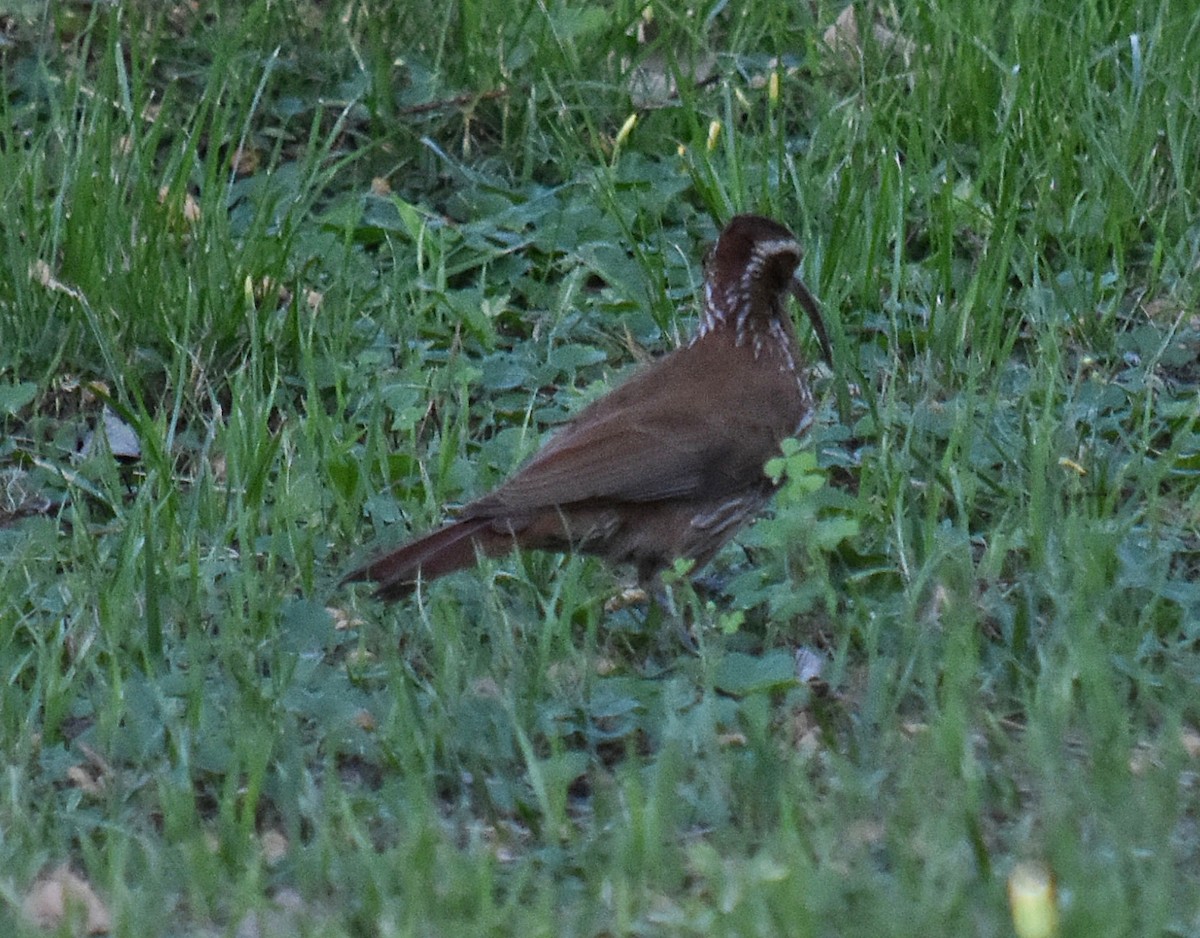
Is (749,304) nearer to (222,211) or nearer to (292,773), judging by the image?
(222,211)

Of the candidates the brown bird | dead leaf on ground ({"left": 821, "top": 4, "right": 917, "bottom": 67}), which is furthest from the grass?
the brown bird

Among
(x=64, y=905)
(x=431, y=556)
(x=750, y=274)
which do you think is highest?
(x=750, y=274)

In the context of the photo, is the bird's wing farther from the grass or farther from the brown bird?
the grass

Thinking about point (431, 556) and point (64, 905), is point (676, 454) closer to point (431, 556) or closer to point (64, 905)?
point (431, 556)

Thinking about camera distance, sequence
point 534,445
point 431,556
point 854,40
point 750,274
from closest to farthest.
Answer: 1. point 431,556
2. point 750,274
3. point 534,445
4. point 854,40

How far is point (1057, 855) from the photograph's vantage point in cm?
358

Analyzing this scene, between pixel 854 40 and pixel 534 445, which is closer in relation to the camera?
pixel 534 445

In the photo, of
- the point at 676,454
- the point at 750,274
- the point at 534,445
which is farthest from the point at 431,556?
the point at 750,274

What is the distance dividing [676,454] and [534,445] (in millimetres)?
831

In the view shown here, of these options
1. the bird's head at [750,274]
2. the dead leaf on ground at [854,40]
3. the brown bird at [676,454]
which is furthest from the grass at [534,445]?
the bird's head at [750,274]

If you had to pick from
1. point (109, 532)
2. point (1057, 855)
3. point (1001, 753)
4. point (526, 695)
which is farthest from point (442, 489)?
point (1057, 855)

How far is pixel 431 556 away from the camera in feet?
17.0

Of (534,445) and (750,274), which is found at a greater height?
(750,274)

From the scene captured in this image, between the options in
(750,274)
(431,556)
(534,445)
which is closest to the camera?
(431,556)
